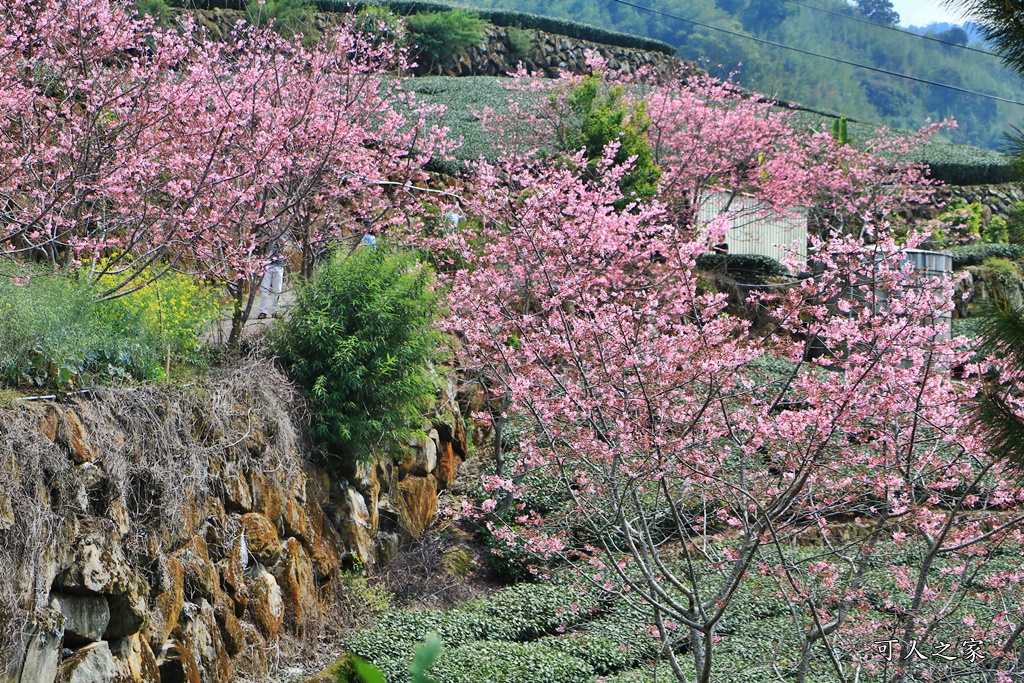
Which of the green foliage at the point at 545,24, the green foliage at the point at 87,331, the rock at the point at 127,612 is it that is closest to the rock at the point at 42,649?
the rock at the point at 127,612

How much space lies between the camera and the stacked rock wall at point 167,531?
461 centimetres

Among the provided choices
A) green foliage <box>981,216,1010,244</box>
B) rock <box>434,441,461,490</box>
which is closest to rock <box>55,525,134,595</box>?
rock <box>434,441,461,490</box>

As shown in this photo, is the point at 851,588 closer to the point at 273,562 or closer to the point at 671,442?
the point at 671,442

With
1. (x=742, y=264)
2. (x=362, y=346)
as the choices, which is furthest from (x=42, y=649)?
(x=742, y=264)

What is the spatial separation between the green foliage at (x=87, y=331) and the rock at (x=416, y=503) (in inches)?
111

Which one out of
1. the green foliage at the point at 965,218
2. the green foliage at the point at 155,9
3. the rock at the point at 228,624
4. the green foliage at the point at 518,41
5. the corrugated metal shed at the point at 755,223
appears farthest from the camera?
the green foliage at the point at 518,41

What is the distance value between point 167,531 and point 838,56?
3681 cm

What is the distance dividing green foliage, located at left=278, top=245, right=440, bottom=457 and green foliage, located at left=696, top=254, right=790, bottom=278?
8.89 m

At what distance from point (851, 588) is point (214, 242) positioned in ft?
19.7

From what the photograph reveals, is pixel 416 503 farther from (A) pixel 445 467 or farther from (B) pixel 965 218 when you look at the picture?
(B) pixel 965 218

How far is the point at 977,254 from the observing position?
19.4 m

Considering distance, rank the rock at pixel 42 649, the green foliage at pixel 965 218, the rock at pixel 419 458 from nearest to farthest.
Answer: the rock at pixel 42 649
the rock at pixel 419 458
the green foliage at pixel 965 218

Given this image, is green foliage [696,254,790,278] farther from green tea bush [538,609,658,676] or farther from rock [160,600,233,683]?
rock [160,600,233,683]

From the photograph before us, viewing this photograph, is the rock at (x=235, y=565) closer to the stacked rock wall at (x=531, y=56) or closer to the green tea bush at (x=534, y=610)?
the green tea bush at (x=534, y=610)
